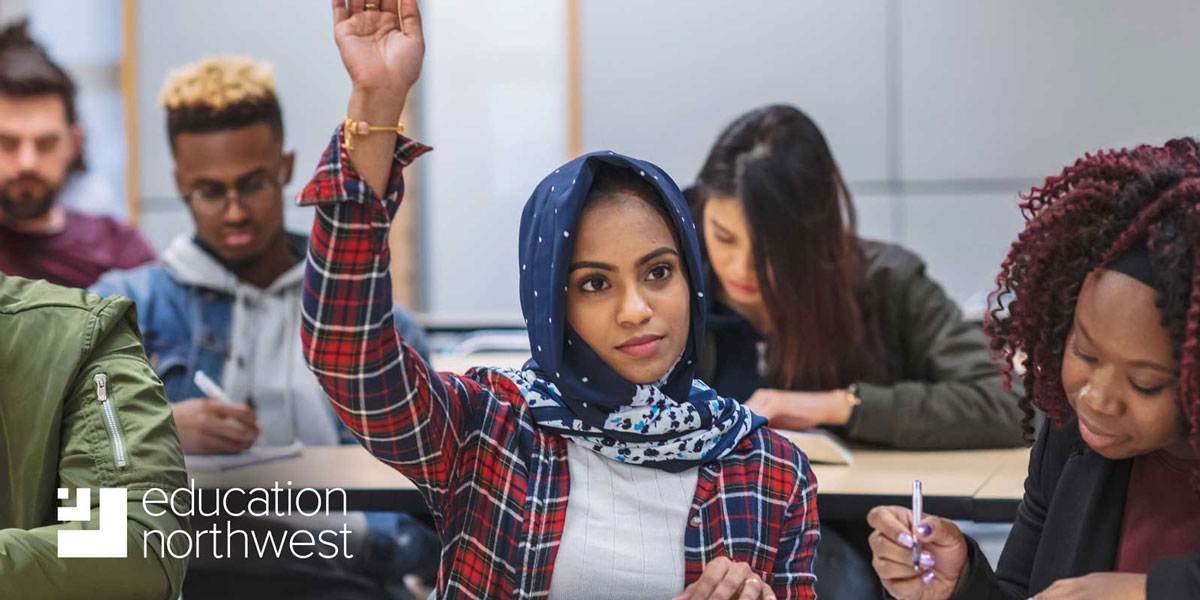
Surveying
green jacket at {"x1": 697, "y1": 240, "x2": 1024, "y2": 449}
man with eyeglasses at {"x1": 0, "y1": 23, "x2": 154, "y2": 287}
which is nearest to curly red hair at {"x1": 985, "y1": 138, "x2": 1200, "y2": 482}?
green jacket at {"x1": 697, "y1": 240, "x2": 1024, "y2": 449}

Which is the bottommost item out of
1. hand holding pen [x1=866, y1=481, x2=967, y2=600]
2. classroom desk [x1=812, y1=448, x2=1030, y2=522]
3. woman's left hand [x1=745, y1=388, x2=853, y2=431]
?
classroom desk [x1=812, y1=448, x2=1030, y2=522]

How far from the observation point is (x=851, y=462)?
210 cm

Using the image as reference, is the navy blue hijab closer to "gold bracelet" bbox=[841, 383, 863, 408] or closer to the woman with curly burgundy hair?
the woman with curly burgundy hair

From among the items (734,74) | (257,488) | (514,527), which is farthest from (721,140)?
(734,74)

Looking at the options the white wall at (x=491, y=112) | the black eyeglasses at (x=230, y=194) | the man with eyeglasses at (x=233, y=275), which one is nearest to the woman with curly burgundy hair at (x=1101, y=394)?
the man with eyeglasses at (x=233, y=275)

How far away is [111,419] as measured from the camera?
1366 millimetres

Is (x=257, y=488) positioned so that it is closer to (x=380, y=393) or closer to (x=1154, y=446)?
(x=380, y=393)

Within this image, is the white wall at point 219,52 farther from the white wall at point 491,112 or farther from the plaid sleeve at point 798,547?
the plaid sleeve at point 798,547

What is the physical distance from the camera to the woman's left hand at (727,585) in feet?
A: 4.23

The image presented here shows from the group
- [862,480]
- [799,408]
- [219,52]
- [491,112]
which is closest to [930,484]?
[862,480]

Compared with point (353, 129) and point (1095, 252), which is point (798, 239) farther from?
point (353, 129)

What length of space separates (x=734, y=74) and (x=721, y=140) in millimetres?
2283

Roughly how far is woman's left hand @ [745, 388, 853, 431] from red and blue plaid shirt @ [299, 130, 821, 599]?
67 centimetres

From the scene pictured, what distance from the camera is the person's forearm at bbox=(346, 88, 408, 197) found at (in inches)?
47.0
